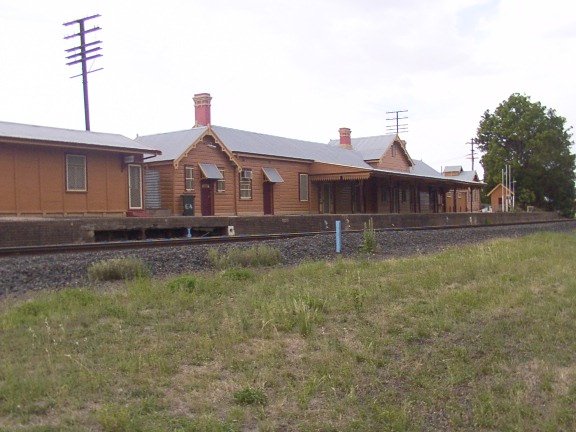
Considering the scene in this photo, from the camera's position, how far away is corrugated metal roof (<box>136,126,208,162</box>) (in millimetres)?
29070

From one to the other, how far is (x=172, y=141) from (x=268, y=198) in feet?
21.4

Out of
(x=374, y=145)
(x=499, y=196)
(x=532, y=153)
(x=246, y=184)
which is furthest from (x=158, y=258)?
(x=499, y=196)

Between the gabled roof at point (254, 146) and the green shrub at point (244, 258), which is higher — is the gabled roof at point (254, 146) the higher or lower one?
the higher one

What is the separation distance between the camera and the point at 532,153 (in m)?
65.7

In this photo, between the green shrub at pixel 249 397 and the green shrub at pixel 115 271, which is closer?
the green shrub at pixel 249 397

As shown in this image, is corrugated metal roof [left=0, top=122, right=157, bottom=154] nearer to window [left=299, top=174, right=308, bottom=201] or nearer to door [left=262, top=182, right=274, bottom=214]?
door [left=262, top=182, right=274, bottom=214]

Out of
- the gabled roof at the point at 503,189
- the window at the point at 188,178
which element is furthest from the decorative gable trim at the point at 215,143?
the gabled roof at the point at 503,189

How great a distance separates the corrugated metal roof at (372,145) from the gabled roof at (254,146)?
821 millimetres

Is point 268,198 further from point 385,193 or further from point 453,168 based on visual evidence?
point 453,168

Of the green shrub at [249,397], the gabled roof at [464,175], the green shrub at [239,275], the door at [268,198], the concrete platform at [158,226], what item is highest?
the gabled roof at [464,175]

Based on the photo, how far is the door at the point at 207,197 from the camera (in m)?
30.4

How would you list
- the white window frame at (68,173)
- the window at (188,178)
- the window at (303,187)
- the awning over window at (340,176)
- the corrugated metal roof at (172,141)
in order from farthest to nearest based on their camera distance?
the window at (303,187), the awning over window at (340,176), the window at (188,178), the corrugated metal roof at (172,141), the white window frame at (68,173)

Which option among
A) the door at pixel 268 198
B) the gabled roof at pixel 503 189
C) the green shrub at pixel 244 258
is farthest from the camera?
the gabled roof at pixel 503 189

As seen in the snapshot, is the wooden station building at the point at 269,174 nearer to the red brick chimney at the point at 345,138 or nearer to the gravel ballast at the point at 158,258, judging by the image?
the red brick chimney at the point at 345,138
